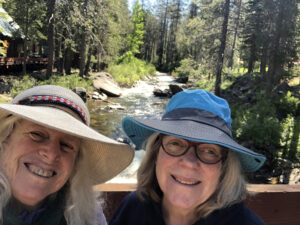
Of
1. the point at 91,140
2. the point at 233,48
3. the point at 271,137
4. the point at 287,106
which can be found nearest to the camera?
the point at 91,140

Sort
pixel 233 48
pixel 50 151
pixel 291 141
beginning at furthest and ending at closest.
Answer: pixel 233 48
pixel 291 141
pixel 50 151

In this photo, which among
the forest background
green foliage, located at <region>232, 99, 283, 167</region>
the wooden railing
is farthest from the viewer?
the forest background

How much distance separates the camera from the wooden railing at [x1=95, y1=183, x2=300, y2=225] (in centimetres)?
174

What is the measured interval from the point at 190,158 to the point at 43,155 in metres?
0.76

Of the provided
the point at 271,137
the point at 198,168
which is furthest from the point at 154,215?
the point at 271,137

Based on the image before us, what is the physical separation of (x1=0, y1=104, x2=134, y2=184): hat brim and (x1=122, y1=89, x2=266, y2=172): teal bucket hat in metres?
0.21

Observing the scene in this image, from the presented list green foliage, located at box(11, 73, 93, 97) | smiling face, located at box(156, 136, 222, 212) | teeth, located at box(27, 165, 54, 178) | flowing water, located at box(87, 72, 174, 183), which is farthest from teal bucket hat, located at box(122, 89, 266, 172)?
green foliage, located at box(11, 73, 93, 97)

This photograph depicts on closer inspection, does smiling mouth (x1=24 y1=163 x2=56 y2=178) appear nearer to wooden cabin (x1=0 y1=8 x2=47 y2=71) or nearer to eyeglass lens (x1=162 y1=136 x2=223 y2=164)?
eyeglass lens (x1=162 y1=136 x2=223 y2=164)

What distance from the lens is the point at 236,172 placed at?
1503 mm

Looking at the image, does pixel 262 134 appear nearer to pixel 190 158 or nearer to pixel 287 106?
pixel 287 106

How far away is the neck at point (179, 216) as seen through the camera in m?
1.52

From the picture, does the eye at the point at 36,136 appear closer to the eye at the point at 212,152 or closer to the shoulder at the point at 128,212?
the shoulder at the point at 128,212

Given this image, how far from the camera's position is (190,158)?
56.0 inches

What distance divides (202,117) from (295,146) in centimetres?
812
